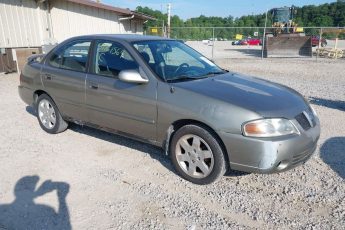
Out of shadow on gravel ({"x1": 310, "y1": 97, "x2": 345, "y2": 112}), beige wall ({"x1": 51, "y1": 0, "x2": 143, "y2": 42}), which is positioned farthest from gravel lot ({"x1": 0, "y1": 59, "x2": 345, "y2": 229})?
beige wall ({"x1": 51, "y1": 0, "x2": 143, "y2": 42})

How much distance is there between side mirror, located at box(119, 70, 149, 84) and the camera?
3.92 m

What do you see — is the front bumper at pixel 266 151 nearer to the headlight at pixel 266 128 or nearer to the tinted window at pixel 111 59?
the headlight at pixel 266 128

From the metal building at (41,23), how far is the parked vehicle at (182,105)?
8439mm

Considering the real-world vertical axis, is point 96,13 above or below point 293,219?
above

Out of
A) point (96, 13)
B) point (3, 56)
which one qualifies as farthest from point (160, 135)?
point (96, 13)

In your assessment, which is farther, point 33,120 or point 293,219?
point 33,120

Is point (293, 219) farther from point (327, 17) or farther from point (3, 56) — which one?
point (327, 17)

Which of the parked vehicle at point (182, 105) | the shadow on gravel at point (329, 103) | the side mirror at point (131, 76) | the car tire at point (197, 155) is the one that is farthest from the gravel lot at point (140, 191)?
the shadow on gravel at point (329, 103)

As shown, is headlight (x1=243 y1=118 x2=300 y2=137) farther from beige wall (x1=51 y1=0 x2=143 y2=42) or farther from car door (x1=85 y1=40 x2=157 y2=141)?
beige wall (x1=51 y1=0 x2=143 y2=42)

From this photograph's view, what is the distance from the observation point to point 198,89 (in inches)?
148

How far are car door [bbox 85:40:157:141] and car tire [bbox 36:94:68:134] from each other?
2.95 ft

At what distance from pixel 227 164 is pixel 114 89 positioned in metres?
1.75

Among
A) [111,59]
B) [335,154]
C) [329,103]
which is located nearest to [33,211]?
[111,59]

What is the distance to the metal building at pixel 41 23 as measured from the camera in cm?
1254
